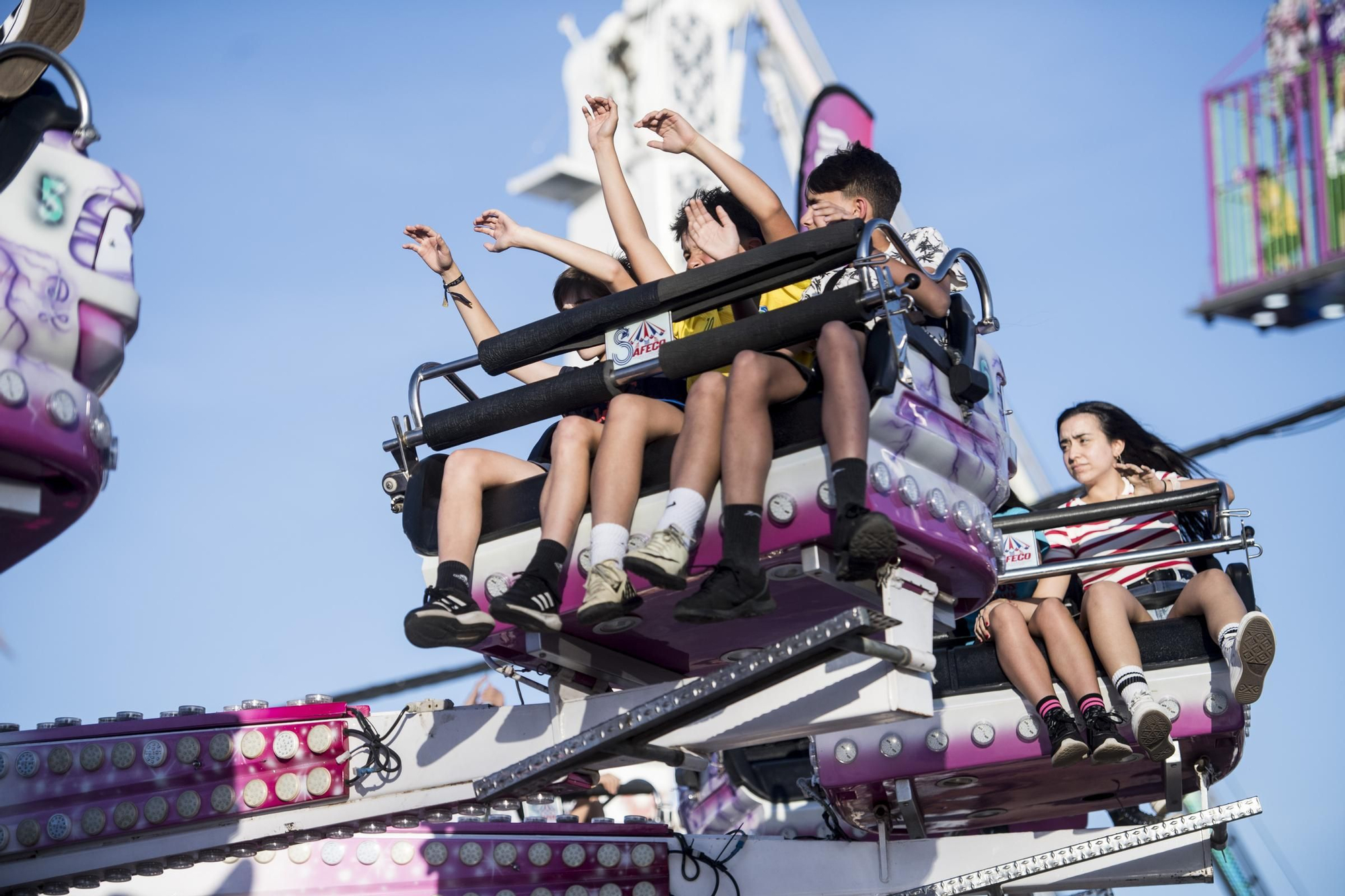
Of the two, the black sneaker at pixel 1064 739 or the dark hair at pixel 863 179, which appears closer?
the black sneaker at pixel 1064 739

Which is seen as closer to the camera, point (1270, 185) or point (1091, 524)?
point (1091, 524)

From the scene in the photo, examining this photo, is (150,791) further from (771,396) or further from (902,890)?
(902,890)

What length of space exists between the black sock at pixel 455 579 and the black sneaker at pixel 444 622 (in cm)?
2

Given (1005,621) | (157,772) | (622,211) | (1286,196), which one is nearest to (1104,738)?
(1005,621)

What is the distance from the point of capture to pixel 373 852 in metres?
4.60

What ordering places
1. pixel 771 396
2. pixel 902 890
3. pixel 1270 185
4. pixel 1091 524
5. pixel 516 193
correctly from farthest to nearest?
pixel 516 193 < pixel 1270 185 < pixel 1091 524 < pixel 902 890 < pixel 771 396

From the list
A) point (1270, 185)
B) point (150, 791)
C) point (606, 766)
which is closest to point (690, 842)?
point (606, 766)

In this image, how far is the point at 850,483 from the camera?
3.51 meters

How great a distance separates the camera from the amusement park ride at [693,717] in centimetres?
368

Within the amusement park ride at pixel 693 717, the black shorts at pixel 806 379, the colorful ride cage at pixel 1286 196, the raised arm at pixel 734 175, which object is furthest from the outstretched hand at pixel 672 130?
the colorful ride cage at pixel 1286 196

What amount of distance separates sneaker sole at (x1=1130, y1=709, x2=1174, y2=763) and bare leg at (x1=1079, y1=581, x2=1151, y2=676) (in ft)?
0.70

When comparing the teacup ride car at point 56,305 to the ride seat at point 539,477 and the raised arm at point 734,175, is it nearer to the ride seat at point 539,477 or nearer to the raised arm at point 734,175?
the ride seat at point 539,477

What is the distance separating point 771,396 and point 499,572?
85 centimetres

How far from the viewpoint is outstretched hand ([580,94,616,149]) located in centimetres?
454
